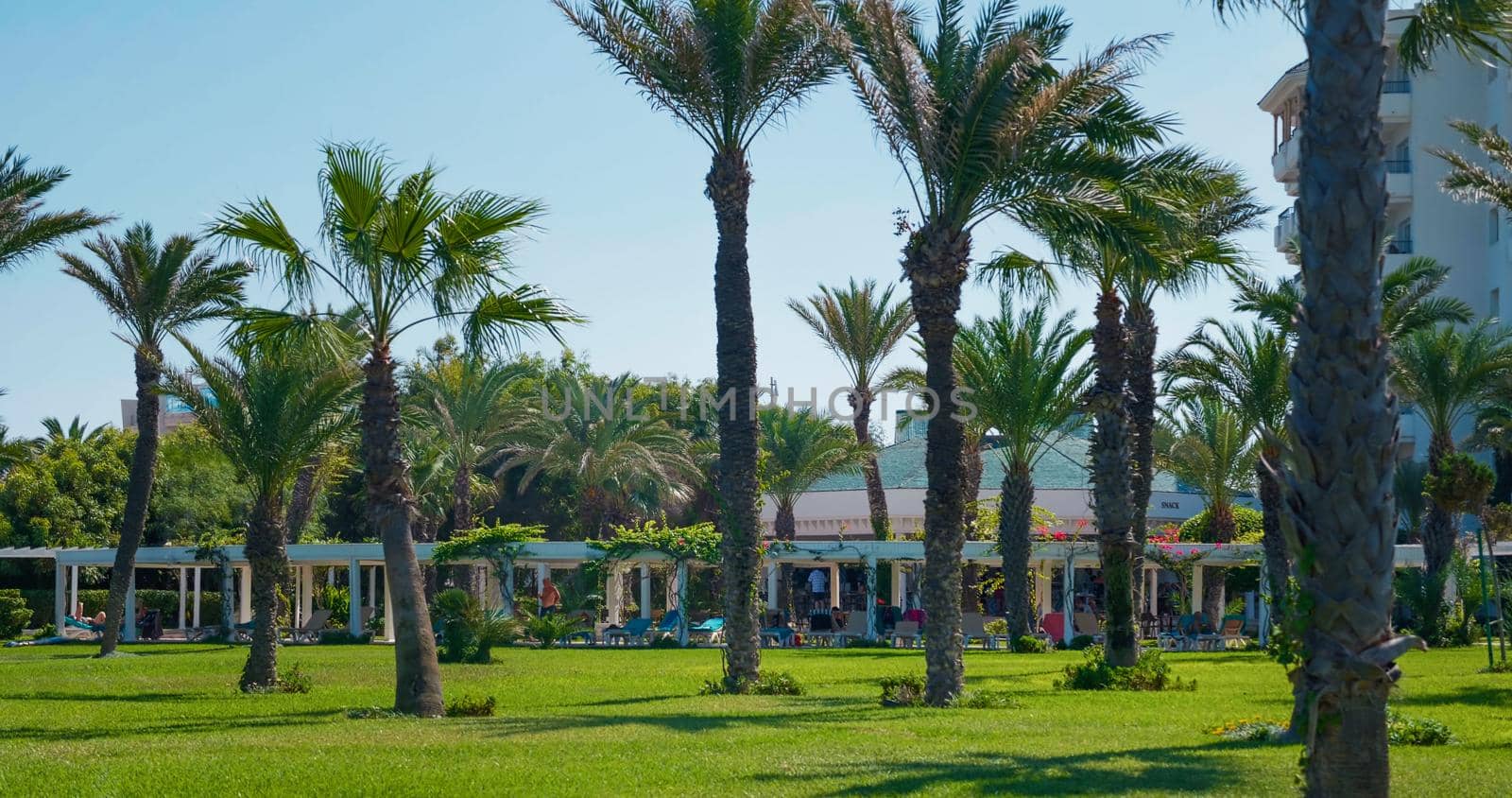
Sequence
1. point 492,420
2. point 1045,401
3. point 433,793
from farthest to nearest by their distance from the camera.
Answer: point 492,420
point 1045,401
point 433,793

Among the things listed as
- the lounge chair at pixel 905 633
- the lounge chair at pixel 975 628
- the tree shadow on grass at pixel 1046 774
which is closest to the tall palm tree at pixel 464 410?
the lounge chair at pixel 905 633

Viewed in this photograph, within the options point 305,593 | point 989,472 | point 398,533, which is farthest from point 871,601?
point 398,533

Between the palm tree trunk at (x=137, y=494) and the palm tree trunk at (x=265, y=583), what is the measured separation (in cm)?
950

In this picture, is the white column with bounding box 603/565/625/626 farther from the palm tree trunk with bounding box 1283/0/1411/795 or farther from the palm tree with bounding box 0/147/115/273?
the palm tree trunk with bounding box 1283/0/1411/795

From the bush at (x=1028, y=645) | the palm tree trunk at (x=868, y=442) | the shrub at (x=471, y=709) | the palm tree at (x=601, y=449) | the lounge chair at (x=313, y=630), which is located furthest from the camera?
the palm tree at (x=601, y=449)

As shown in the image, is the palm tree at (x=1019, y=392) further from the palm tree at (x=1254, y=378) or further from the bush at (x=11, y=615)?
the bush at (x=11, y=615)

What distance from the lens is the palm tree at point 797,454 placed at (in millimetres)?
41406

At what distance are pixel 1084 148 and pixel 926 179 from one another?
1.84 m

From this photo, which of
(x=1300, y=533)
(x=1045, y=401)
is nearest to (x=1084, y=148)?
(x=1300, y=533)

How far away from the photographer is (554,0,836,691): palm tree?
61.3 feet

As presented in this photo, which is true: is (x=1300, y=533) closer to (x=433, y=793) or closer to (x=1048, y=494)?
(x=433, y=793)

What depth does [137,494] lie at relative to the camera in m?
30.3

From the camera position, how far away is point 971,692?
1700cm

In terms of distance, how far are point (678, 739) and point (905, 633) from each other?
A: 21.0 metres
